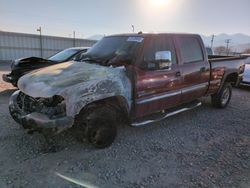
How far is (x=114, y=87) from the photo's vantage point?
12.6ft

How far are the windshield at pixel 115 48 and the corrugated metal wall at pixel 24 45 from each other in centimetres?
1978

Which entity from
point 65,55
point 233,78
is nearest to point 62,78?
point 65,55

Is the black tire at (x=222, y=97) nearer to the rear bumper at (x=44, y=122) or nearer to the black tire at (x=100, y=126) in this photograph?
the black tire at (x=100, y=126)

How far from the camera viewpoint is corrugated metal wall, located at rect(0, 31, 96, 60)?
2162cm

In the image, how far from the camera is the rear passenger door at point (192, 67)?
5129 millimetres

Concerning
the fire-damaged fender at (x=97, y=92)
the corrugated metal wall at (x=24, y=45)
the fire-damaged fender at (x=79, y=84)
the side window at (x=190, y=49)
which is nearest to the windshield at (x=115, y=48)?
the fire-damaged fender at (x=79, y=84)

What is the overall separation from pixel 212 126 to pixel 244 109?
2.10 m

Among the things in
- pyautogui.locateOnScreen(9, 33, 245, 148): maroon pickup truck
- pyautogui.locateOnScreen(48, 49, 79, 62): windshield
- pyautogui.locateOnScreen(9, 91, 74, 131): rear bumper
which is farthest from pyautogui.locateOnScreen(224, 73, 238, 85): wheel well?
pyautogui.locateOnScreen(9, 91, 74, 131): rear bumper

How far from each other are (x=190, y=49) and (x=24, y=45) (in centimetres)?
2066

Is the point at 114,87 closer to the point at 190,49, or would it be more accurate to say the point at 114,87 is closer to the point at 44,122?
the point at 44,122

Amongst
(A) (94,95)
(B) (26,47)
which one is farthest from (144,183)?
(B) (26,47)

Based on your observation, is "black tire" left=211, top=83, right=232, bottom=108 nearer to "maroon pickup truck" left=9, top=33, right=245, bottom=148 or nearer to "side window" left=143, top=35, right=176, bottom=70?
"maroon pickup truck" left=9, top=33, right=245, bottom=148

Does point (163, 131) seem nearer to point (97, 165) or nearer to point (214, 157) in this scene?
point (214, 157)

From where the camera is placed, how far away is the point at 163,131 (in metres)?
4.96
